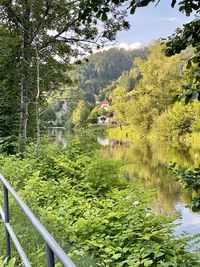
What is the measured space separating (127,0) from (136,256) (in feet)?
8.79

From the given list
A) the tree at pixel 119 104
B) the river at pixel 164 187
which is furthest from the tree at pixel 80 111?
the tree at pixel 119 104

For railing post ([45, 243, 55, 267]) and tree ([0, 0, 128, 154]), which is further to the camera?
tree ([0, 0, 128, 154])

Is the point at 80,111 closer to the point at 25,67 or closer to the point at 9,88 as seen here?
the point at 9,88

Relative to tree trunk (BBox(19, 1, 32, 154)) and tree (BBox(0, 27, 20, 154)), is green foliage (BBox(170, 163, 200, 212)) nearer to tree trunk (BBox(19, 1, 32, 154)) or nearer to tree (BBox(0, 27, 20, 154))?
tree (BBox(0, 27, 20, 154))

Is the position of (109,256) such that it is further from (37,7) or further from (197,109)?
(197,109)

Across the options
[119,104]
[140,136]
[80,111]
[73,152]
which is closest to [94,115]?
[140,136]

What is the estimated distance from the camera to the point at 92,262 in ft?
12.9

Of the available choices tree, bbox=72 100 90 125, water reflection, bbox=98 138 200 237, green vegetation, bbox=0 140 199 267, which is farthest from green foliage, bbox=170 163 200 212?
tree, bbox=72 100 90 125

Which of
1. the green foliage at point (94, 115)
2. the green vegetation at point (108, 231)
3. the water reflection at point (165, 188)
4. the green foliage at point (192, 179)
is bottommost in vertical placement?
the water reflection at point (165, 188)

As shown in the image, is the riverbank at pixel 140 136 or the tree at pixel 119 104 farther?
the tree at pixel 119 104

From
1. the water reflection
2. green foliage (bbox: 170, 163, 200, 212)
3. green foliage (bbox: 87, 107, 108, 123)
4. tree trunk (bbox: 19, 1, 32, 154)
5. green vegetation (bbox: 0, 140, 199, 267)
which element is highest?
tree trunk (bbox: 19, 1, 32, 154)

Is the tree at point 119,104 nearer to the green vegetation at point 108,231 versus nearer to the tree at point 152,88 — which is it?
the tree at point 152,88

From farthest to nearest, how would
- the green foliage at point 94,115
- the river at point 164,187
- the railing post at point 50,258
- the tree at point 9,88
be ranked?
the green foliage at point 94,115 → the tree at point 9,88 → the river at point 164,187 → the railing post at point 50,258

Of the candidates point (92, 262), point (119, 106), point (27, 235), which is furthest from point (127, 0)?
point (119, 106)
